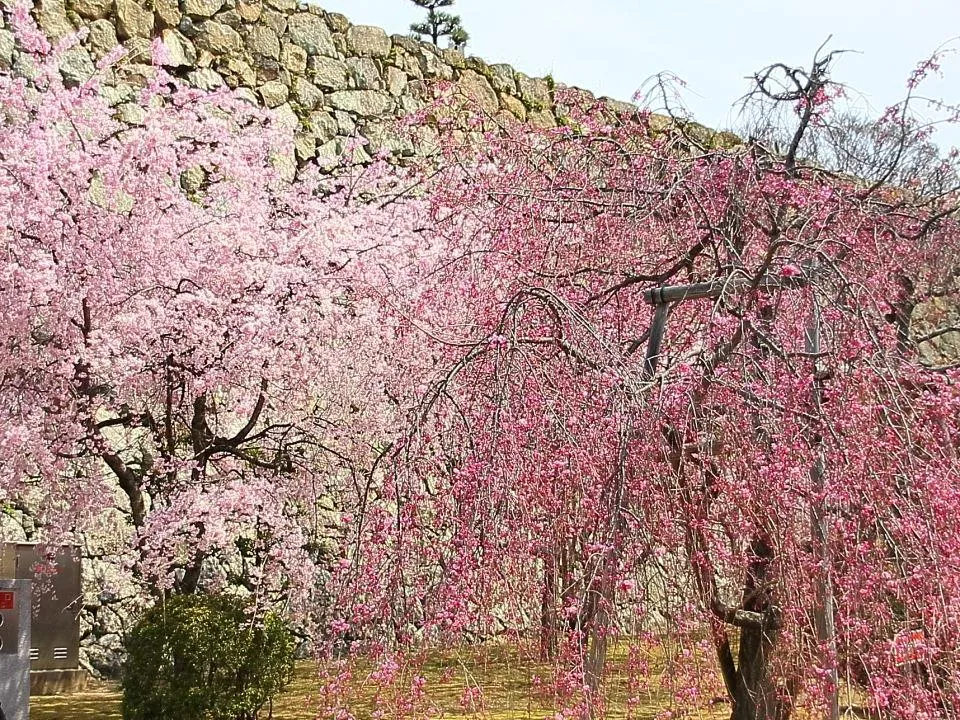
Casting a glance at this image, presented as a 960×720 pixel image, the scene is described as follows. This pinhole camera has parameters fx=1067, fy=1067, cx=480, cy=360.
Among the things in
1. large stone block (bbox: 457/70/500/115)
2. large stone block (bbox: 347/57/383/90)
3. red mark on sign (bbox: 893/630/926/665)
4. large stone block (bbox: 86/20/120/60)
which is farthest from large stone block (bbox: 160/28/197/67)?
red mark on sign (bbox: 893/630/926/665)

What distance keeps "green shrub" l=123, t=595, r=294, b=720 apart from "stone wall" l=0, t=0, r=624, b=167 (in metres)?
3.80

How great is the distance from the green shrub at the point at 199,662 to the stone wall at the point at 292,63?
3.80 metres

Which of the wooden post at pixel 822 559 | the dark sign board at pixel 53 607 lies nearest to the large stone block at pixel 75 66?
the dark sign board at pixel 53 607

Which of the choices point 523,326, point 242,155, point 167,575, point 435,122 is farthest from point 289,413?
point 435,122

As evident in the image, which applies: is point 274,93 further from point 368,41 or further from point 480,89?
point 480,89

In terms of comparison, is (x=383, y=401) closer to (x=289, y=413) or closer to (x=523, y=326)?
(x=289, y=413)

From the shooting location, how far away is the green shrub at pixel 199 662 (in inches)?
195

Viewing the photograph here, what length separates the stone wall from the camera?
733 cm

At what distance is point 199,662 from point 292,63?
5077 millimetres

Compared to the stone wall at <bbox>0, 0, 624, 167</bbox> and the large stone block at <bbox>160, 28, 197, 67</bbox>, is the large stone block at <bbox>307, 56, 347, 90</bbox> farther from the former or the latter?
the large stone block at <bbox>160, 28, 197, 67</bbox>

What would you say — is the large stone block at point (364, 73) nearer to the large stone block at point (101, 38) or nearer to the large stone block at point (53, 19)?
the large stone block at point (101, 38)

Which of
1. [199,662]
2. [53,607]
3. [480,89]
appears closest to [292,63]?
[480,89]

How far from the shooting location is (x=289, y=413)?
19.0ft

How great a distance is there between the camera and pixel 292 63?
841 centimetres
